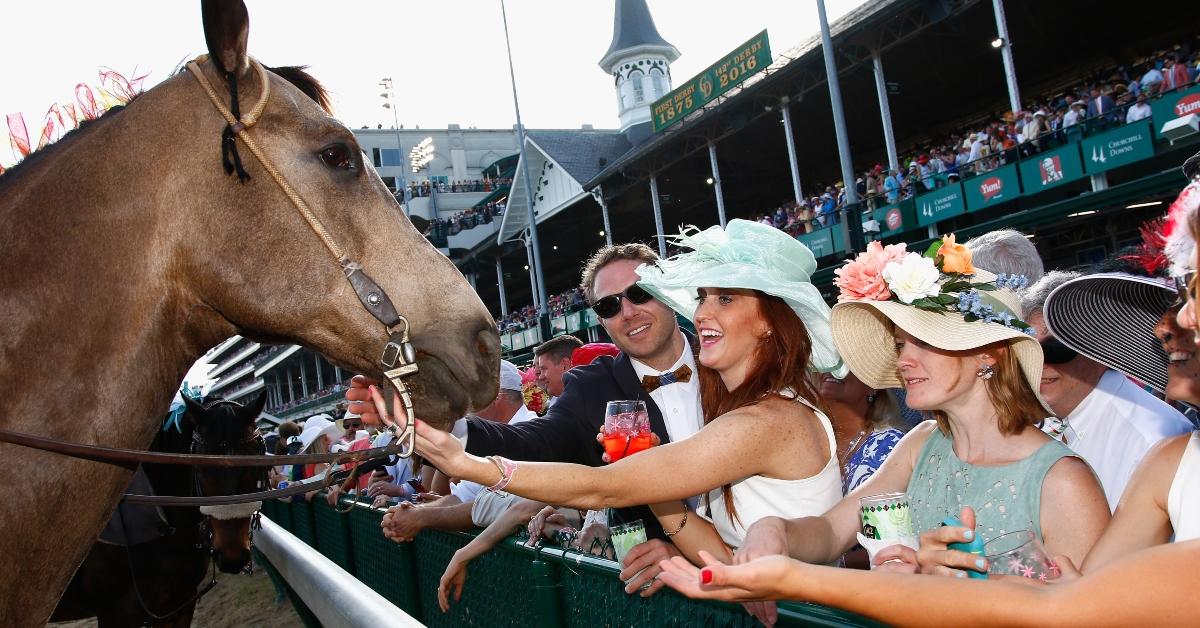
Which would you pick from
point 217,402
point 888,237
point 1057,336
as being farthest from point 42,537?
point 888,237

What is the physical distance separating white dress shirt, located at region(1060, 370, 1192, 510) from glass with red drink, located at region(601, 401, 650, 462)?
1.48 meters

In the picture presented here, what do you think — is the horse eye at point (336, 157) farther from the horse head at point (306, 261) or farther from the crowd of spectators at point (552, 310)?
the crowd of spectators at point (552, 310)

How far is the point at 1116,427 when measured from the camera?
282 cm

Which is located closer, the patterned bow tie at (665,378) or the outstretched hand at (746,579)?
the outstretched hand at (746,579)

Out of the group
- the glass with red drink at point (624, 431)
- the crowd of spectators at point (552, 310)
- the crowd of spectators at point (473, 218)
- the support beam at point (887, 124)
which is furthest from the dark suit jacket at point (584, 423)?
the crowd of spectators at point (473, 218)

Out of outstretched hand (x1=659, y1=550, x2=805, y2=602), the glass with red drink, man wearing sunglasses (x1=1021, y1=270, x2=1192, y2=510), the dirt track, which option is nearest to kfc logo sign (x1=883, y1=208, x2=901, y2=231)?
the dirt track

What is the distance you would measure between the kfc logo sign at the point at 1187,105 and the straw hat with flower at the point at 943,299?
40.3 ft

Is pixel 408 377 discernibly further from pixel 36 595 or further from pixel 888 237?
pixel 888 237

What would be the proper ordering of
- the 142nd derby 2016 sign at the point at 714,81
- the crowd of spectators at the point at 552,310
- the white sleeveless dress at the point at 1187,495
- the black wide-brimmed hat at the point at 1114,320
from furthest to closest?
the crowd of spectators at the point at 552,310
the 142nd derby 2016 sign at the point at 714,81
the black wide-brimmed hat at the point at 1114,320
the white sleeveless dress at the point at 1187,495

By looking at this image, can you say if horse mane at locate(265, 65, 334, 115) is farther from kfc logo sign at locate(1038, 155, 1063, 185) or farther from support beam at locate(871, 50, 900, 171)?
support beam at locate(871, 50, 900, 171)

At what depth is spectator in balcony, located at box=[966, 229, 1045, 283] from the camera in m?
3.50

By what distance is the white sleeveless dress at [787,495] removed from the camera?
2393 mm

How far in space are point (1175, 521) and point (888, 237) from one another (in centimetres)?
1737

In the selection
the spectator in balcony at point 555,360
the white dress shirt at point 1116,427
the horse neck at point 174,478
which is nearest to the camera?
the white dress shirt at point 1116,427
